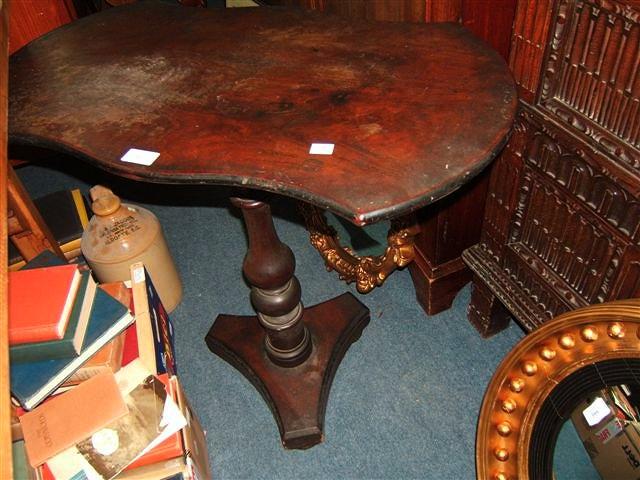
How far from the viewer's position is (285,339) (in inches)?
67.8

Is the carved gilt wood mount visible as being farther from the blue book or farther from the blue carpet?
the blue book

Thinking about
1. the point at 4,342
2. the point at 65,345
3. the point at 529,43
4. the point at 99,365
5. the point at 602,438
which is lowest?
the point at 602,438

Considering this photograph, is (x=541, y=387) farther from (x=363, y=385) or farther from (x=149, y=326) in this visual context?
(x=149, y=326)

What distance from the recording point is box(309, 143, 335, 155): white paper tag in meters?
1.00

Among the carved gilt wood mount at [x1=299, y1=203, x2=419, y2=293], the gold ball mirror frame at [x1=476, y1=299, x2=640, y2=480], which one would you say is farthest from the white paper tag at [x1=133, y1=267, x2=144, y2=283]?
the gold ball mirror frame at [x1=476, y1=299, x2=640, y2=480]

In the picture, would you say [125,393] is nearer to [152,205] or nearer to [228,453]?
[228,453]

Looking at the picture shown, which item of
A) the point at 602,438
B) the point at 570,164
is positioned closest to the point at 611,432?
the point at 602,438

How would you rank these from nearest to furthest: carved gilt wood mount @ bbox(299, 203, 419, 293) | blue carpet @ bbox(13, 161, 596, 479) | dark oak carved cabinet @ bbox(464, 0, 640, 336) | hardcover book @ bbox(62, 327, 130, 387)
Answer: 1. dark oak carved cabinet @ bbox(464, 0, 640, 336)
2. hardcover book @ bbox(62, 327, 130, 387)
3. blue carpet @ bbox(13, 161, 596, 479)
4. carved gilt wood mount @ bbox(299, 203, 419, 293)

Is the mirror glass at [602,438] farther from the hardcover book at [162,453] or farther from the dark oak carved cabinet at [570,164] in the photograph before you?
the hardcover book at [162,453]

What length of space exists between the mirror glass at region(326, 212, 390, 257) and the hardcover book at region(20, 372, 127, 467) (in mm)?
950

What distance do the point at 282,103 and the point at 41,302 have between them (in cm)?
77

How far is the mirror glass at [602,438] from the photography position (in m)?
1.20

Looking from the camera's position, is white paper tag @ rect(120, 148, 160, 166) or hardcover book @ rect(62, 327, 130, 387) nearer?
white paper tag @ rect(120, 148, 160, 166)

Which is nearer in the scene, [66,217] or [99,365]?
[99,365]
